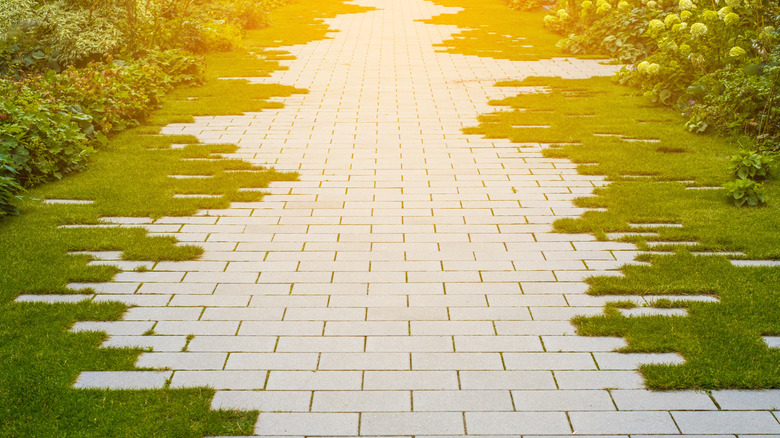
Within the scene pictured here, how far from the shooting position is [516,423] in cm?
321

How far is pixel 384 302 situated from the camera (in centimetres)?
432

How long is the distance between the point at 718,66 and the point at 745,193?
361 cm

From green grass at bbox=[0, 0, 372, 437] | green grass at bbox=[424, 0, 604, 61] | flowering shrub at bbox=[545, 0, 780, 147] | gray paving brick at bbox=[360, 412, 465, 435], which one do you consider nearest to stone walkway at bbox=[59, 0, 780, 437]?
gray paving brick at bbox=[360, 412, 465, 435]

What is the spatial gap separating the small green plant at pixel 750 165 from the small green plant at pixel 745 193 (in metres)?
0.26

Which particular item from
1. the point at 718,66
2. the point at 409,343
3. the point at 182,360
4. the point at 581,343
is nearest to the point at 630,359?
the point at 581,343

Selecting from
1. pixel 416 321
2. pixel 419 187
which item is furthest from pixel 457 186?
pixel 416 321

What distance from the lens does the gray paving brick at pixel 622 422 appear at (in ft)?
10.4

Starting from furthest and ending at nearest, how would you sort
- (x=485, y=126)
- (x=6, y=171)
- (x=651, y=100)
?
(x=651, y=100)
(x=485, y=126)
(x=6, y=171)

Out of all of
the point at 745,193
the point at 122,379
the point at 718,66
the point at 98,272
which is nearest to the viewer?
the point at 122,379

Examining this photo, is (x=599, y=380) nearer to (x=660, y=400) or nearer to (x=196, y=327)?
(x=660, y=400)

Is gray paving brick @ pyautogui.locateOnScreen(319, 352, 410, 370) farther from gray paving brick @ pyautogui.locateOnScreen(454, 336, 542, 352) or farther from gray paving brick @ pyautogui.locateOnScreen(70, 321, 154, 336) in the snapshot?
gray paving brick @ pyautogui.locateOnScreen(70, 321, 154, 336)

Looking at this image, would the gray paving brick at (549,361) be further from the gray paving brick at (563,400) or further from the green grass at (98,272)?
the green grass at (98,272)

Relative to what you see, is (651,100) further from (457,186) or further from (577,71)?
→ (457,186)

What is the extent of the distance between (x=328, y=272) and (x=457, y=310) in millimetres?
991
